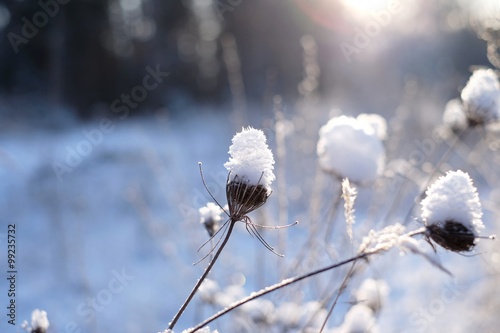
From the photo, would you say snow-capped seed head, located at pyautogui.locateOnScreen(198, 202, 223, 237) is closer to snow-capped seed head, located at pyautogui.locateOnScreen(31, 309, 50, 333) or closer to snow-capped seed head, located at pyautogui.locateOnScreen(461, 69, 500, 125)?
snow-capped seed head, located at pyautogui.locateOnScreen(31, 309, 50, 333)

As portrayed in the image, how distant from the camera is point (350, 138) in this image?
131 cm

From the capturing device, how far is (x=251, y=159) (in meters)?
0.68

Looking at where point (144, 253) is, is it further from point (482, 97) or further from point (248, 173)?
point (248, 173)

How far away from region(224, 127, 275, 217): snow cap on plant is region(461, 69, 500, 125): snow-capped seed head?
871 mm

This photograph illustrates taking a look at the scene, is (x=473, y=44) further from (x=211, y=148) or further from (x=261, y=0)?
(x=211, y=148)

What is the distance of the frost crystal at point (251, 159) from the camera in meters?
0.67

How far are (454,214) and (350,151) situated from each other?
2.08 ft

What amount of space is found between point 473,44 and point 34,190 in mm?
15611

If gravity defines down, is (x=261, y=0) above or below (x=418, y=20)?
above

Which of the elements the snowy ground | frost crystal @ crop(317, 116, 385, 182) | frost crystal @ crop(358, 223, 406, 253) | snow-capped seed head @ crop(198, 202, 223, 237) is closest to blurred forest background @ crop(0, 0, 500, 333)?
the snowy ground

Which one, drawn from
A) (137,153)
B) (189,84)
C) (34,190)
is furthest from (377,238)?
(189,84)

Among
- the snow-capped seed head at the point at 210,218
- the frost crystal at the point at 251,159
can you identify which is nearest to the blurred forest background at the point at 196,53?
the snow-capped seed head at the point at 210,218

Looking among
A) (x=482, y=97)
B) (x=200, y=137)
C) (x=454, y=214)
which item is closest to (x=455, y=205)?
(x=454, y=214)

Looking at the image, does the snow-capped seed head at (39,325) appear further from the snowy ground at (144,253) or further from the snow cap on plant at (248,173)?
the snowy ground at (144,253)
